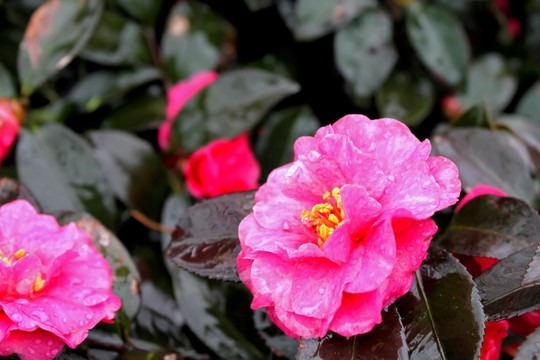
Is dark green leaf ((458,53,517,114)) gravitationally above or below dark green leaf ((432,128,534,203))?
below

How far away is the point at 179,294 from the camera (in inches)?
31.5

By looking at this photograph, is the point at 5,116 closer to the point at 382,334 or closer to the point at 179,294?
the point at 179,294

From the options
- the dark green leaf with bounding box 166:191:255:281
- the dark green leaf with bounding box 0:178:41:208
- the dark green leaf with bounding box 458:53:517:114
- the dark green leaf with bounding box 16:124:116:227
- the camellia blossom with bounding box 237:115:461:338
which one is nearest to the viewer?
the camellia blossom with bounding box 237:115:461:338

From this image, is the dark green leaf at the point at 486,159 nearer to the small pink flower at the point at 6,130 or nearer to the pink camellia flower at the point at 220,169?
the pink camellia flower at the point at 220,169

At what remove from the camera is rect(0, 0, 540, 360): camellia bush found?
524 mm

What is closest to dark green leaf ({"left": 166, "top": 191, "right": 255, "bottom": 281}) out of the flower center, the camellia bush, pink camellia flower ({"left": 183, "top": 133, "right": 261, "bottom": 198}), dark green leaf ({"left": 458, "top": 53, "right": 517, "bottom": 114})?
the camellia bush

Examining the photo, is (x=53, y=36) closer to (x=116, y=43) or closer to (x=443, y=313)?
(x=116, y=43)

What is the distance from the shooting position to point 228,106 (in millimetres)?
1023

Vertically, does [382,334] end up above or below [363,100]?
above

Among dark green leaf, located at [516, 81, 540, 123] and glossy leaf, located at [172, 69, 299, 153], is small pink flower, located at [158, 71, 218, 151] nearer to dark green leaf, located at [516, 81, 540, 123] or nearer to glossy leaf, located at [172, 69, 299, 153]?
glossy leaf, located at [172, 69, 299, 153]

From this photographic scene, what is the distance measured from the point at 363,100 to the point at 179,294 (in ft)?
1.86

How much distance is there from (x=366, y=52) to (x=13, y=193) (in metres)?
0.74

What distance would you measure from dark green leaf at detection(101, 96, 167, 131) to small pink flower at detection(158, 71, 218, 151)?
0.02 meters

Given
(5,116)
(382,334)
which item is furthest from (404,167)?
(5,116)
